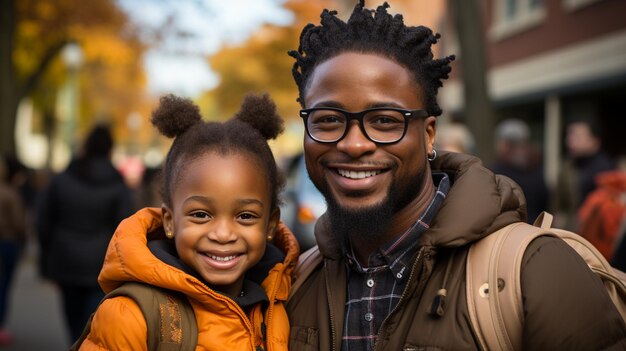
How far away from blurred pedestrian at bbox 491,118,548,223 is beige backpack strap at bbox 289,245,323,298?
510 centimetres

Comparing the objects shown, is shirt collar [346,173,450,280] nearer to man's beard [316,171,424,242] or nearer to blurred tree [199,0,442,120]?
man's beard [316,171,424,242]

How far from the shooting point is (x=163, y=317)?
2.60 meters

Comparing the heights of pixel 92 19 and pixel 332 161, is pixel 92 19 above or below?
above

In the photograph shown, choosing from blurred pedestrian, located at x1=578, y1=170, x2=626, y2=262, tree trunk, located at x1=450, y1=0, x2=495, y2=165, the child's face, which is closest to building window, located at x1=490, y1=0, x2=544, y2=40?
tree trunk, located at x1=450, y1=0, x2=495, y2=165

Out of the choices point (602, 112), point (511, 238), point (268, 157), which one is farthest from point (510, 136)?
point (602, 112)

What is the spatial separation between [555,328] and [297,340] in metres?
0.94

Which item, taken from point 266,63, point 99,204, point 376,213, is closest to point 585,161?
point 99,204

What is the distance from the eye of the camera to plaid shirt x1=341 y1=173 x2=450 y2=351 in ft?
8.29

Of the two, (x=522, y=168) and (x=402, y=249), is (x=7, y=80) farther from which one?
(x=402, y=249)

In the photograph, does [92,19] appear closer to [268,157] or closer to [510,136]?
[510,136]

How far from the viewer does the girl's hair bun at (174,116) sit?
3.03 meters

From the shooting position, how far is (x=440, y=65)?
8.91 ft

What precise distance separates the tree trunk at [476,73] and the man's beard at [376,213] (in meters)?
8.07

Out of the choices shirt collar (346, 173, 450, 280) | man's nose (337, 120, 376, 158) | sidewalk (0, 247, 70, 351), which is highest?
man's nose (337, 120, 376, 158)
